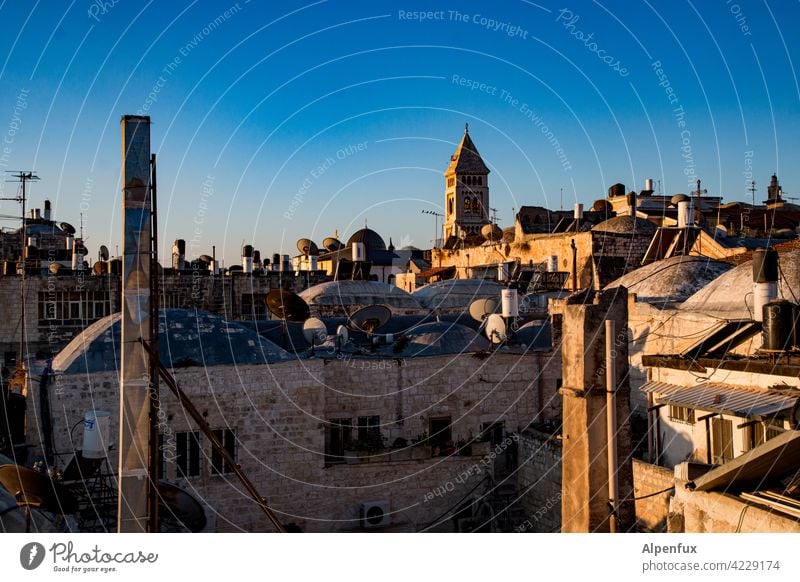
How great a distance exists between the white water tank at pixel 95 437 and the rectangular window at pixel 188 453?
254 centimetres

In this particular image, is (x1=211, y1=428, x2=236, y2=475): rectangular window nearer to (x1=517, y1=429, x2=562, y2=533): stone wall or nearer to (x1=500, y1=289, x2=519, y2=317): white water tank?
(x1=517, y1=429, x2=562, y2=533): stone wall

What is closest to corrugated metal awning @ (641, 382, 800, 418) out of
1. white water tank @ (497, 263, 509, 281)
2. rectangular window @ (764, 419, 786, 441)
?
rectangular window @ (764, 419, 786, 441)

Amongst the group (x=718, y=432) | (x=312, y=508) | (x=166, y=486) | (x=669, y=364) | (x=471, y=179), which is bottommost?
(x=312, y=508)

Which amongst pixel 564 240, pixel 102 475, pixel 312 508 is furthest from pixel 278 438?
pixel 564 240

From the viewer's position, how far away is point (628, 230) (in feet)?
97.6

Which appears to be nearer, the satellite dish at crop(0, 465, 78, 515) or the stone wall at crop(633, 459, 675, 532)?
the satellite dish at crop(0, 465, 78, 515)

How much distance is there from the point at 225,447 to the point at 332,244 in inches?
1262

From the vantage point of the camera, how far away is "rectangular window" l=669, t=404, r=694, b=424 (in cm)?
1038

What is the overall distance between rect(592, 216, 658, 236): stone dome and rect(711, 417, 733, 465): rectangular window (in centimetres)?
2002

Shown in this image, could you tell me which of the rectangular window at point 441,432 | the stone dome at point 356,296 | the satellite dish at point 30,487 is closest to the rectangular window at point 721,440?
the rectangular window at point 441,432

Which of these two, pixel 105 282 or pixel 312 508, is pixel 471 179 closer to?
pixel 105 282
